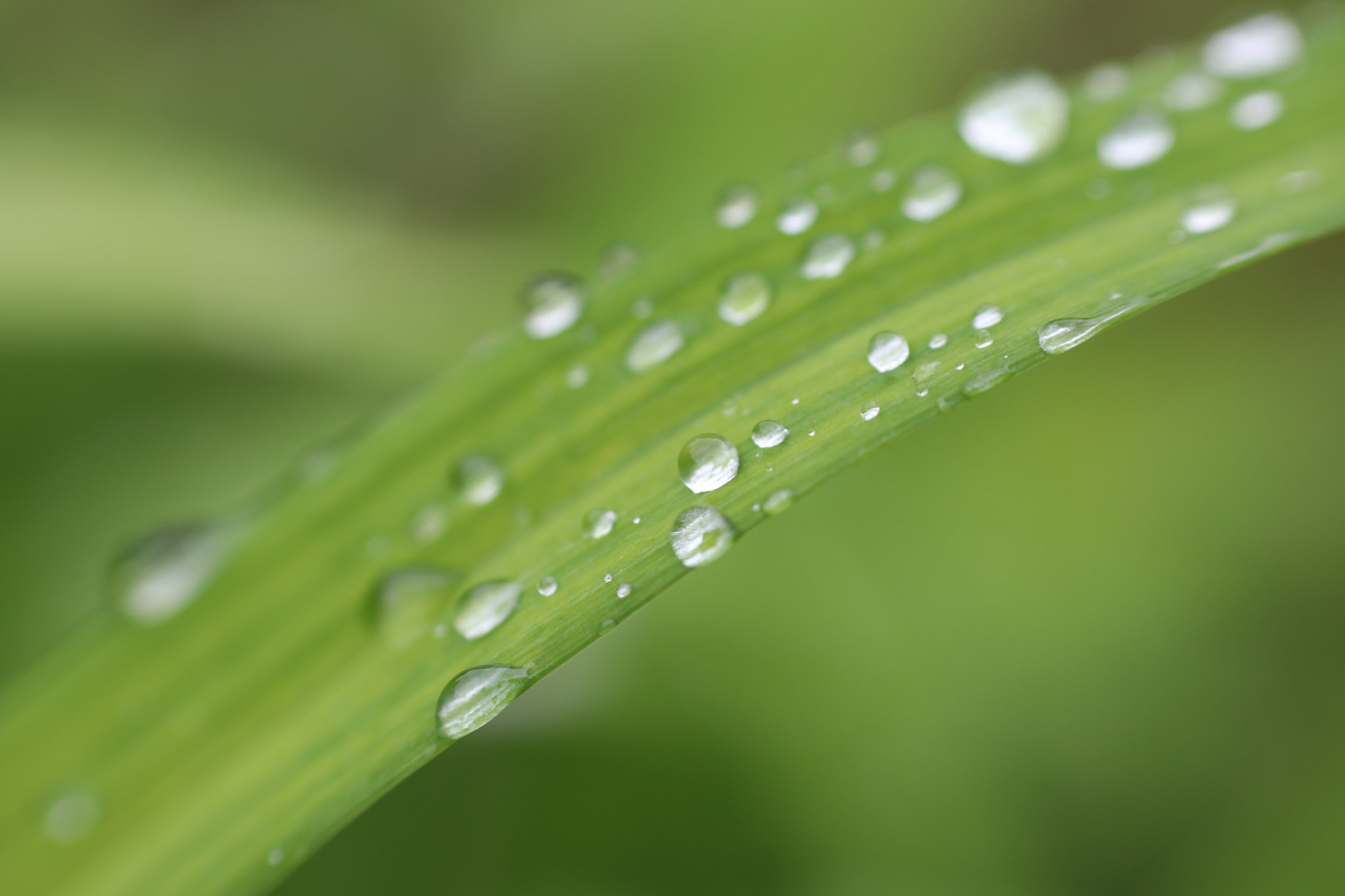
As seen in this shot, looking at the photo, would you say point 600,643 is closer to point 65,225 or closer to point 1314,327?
point 65,225

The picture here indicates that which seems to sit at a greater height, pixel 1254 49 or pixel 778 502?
pixel 1254 49

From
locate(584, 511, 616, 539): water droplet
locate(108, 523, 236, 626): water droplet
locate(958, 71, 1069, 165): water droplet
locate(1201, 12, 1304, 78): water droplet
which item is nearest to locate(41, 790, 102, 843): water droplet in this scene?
locate(108, 523, 236, 626): water droplet

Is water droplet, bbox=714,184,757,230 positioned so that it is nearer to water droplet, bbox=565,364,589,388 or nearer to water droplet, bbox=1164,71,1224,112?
water droplet, bbox=565,364,589,388

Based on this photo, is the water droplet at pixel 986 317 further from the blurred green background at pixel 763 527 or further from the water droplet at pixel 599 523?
the blurred green background at pixel 763 527

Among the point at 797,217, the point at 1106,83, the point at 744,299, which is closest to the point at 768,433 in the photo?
the point at 744,299

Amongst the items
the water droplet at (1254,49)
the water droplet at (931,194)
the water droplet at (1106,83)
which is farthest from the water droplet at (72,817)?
the water droplet at (1254,49)

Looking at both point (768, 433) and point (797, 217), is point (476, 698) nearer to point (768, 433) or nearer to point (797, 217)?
point (768, 433)
